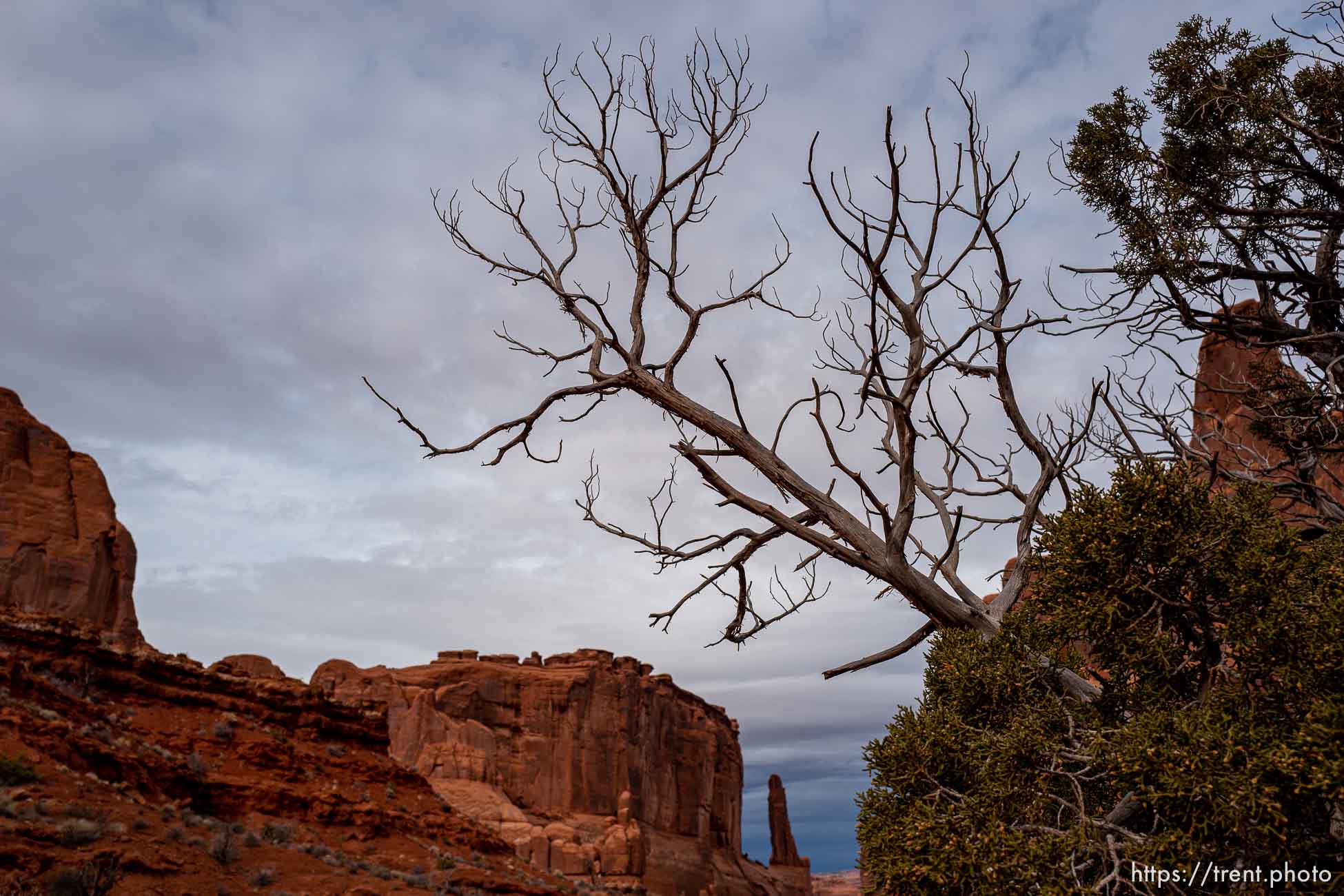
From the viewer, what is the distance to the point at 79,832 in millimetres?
13500


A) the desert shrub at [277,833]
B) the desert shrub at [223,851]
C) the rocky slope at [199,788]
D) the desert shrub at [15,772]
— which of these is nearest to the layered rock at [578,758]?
the rocky slope at [199,788]

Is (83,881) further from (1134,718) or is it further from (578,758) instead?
(578,758)

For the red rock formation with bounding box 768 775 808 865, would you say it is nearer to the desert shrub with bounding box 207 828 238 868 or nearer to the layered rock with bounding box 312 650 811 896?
the layered rock with bounding box 312 650 811 896

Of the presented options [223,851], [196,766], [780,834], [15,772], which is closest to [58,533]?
[196,766]

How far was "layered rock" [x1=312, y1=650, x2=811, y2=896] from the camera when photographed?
65.8m

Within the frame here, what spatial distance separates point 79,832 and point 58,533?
4894cm

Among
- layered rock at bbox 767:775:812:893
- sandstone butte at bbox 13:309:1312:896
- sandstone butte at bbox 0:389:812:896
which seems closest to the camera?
sandstone butte at bbox 0:389:812:896

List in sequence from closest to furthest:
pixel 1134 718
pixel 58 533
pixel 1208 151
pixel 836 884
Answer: pixel 1134 718
pixel 1208 151
pixel 58 533
pixel 836 884

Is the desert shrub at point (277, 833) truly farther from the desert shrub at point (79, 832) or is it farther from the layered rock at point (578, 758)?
the layered rock at point (578, 758)

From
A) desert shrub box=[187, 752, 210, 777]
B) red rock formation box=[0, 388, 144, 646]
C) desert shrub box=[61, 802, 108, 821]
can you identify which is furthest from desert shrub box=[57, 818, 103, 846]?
red rock formation box=[0, 388, 144, 646]

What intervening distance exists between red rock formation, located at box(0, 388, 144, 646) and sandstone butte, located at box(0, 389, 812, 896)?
0.13 metres

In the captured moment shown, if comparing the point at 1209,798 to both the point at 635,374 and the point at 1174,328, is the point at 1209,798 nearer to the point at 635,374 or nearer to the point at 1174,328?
the point at 635,374

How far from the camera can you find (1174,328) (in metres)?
11.5

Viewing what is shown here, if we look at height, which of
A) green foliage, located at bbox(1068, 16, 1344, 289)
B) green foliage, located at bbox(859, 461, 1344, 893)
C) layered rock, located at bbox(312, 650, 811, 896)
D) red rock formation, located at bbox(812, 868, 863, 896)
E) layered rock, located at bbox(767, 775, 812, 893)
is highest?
green foliage, located at bbox(1068, 16, 1344, 289)
